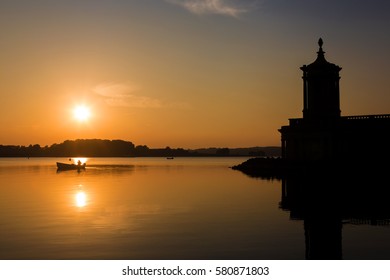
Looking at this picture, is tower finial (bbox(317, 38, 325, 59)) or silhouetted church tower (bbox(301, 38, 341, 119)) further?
tower finial (bbox(317, 38, 325, 59))

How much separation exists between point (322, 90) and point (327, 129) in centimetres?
552

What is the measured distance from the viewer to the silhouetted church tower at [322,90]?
210 feet

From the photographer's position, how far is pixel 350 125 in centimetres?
6056

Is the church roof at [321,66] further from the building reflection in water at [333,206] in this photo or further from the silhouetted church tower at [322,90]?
the building reflection in water at [333,206]

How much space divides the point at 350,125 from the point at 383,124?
4.00 metres

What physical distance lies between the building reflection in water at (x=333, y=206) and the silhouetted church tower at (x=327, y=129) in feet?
22.8

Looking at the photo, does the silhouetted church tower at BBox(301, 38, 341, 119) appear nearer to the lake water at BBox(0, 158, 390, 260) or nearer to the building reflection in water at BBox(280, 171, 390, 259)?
the building reflection in water at BBox(280, 171, 390, 259)

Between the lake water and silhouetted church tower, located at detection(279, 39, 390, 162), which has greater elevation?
silhouetted church tower, located at detection(279, 39, 390, 162)

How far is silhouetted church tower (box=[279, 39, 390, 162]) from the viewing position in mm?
58656

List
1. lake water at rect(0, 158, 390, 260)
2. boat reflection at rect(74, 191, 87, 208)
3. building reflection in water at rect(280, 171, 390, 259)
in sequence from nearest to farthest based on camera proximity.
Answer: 1. lake water at rect(0, 158, 390, 260)
2. building reflection in water at rect(280, 171, 390, 259)
3. boat reflection at rect(74, 191, 87, 208)

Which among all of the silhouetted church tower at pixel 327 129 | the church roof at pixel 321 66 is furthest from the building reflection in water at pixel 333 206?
the church roof at pixel 321 66

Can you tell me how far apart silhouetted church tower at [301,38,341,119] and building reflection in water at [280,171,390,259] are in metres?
13.2

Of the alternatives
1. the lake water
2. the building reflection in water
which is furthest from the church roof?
the lake water

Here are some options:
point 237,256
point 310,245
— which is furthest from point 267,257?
point 310,245
